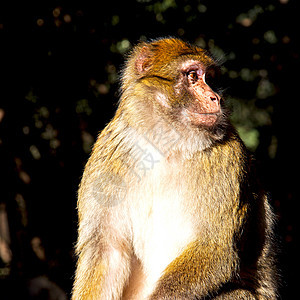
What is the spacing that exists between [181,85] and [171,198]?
73cm

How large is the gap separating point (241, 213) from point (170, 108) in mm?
814

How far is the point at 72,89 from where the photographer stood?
213 inches

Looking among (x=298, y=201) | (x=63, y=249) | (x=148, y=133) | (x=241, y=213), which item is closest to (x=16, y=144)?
(x=63, y=249)

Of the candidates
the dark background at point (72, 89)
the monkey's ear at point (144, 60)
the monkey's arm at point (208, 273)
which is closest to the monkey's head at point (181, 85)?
the monkey's ear at point (144, 60)

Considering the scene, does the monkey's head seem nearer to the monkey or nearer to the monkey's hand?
the monkey

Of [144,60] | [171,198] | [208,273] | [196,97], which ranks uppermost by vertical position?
[144,60]

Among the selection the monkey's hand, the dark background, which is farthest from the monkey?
the dark background

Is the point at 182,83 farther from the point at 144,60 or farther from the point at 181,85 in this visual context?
the point at 144,60

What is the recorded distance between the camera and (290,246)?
6.38 meters

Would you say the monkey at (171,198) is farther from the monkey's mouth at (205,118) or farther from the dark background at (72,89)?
the dark background at (72,89)

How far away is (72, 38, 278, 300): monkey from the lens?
9.62 ft

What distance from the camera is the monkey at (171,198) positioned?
2.93m

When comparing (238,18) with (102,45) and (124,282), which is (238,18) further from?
(124,282)

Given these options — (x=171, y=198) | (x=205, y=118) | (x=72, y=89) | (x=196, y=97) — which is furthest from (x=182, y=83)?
(x=72, y=89)
